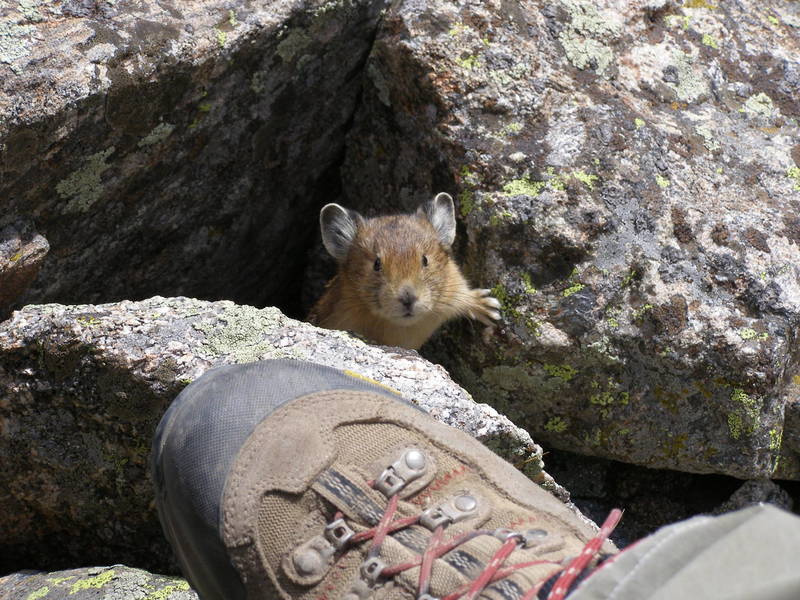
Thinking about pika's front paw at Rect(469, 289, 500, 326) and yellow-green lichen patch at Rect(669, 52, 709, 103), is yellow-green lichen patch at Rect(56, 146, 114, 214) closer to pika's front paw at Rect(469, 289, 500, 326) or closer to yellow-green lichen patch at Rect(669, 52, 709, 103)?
pika's front paw at Rect(469, 289, 500, 326)

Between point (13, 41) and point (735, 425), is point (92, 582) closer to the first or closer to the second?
point (13, 41)

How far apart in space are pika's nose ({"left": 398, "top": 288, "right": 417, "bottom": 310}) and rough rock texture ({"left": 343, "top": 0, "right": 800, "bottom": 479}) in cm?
34

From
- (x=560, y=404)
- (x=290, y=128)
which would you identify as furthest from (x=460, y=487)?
(x=290, y=128)

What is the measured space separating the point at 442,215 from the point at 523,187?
25.3 inches

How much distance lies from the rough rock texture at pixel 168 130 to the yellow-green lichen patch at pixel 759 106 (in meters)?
2.47

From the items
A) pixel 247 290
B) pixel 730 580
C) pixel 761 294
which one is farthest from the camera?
pixel 247 290

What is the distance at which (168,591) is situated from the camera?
12.2 ft

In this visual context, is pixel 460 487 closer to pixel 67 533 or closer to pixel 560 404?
pixel 560 404

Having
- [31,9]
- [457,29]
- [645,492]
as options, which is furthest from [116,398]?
[645,492]

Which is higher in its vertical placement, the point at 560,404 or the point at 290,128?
the point at 290,128

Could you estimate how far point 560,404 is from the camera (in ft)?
15.7

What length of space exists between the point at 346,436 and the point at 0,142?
2.16m

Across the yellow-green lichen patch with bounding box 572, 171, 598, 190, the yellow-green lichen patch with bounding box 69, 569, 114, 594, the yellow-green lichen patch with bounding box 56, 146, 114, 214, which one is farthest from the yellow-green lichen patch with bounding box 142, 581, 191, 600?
the yellow-green lichen patch with bounding box 572, 171, 598, 190

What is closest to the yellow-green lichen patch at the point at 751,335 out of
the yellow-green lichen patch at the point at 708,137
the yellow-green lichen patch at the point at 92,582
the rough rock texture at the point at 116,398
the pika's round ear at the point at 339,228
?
the yellow-green lichen patch at the point at 708,137
